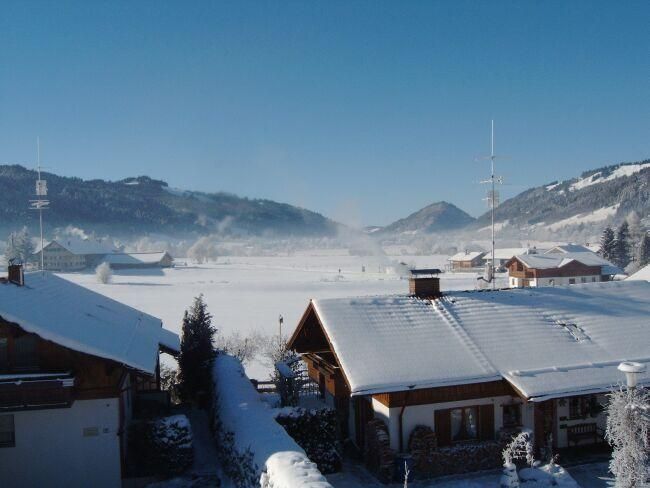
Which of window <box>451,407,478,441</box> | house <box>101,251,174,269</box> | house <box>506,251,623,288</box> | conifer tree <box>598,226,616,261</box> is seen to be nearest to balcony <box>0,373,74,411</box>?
window <box>451,407,478,441</box>

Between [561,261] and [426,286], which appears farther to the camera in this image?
[561,261]

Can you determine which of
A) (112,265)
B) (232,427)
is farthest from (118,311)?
(112,265)

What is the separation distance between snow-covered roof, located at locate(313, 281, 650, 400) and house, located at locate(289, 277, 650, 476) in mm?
34

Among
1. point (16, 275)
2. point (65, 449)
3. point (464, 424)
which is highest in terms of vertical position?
point (16, 275)

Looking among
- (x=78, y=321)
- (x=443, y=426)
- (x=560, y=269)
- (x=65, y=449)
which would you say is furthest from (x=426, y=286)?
(x=560, y=269)

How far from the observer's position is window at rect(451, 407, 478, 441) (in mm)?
16406

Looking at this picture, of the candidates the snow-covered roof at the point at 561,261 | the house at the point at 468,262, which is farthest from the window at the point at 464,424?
the house at the point at 468,262

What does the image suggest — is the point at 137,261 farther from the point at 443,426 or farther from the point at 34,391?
the point at 443,426

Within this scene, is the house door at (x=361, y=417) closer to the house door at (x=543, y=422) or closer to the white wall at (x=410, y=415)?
the white wall at (x=410, y=415)

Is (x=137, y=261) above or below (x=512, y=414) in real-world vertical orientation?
above

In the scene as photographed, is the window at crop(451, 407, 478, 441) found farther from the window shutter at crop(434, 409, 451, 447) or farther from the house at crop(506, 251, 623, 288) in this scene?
the house at crop(506, 251, 623, 288)

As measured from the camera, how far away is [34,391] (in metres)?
13.0

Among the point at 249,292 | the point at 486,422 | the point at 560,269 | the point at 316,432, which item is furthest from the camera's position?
the point at 560,269

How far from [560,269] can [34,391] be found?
72.0 m
